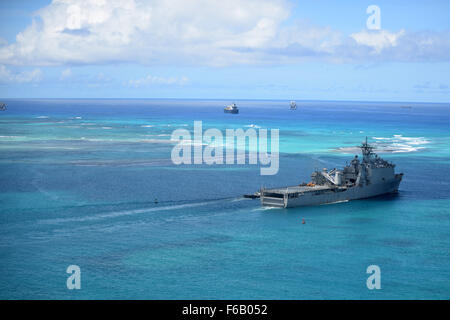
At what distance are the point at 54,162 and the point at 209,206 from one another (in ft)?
182

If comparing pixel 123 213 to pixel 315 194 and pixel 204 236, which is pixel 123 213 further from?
pixel 315 194

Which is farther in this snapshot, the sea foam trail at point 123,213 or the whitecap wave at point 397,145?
the whitecap wave at point 397,145

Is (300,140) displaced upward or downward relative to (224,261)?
upward

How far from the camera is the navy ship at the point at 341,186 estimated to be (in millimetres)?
85125

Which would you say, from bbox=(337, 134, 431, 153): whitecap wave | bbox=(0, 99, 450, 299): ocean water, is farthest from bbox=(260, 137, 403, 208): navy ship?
bbox=(337, 134, 431, 153): whitecap wave

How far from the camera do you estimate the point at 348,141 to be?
590 ft

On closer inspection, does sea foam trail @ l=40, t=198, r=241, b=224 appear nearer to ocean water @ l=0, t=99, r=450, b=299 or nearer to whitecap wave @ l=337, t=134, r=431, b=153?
ocean water @ l=0, t=99, r=450, b=299

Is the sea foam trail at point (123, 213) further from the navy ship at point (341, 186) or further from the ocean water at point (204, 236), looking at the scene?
the navy ship at point (341, 186)

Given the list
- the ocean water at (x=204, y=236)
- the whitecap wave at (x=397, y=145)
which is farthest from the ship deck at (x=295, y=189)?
the whitecap wave at (x=397, y=145)

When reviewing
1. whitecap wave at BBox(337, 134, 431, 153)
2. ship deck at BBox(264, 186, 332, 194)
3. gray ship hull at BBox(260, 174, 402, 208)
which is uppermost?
whitecap wave at BBox(337, 134, 431, 153)

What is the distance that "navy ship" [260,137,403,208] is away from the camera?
8512 cm

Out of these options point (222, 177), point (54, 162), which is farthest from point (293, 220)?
point (54, 162)

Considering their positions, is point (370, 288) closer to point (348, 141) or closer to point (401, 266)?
point (401, 266)

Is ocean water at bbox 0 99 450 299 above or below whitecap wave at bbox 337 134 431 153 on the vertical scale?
below
